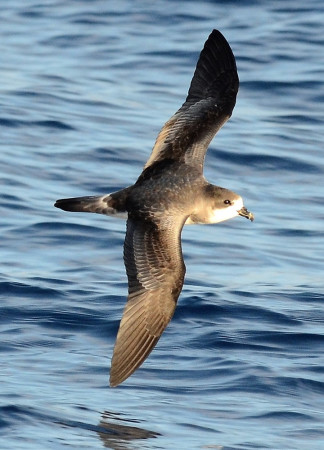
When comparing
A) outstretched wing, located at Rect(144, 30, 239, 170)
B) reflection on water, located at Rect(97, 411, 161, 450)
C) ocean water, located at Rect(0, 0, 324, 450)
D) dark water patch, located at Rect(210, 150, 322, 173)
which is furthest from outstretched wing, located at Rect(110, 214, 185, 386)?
dark water patch, located at Rect(210, 150, 322, 173)

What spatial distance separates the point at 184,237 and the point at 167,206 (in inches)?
130

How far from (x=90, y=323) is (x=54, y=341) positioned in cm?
50

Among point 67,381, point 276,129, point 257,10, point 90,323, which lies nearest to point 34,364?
point 67,381

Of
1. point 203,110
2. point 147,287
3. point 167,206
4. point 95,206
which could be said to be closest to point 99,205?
point 95,206

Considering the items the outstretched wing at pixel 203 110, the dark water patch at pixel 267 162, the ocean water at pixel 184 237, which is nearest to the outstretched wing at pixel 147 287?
the ocean water at pixel 184 237

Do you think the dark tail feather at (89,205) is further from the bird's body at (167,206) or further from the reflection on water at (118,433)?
the reflection on water at (118,433)

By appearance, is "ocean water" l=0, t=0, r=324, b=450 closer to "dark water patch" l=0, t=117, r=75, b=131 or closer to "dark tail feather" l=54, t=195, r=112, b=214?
"dark water patch" l=0, t=117, r=75, b=131

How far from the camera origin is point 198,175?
852cm

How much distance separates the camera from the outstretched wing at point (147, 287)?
7668 millimetres

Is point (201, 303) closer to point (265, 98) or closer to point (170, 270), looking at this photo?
point (170, 270)

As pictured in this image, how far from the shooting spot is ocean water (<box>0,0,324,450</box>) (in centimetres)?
789

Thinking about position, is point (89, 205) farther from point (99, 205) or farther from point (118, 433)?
point (118, 433)

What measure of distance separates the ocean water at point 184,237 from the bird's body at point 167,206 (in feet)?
1.91

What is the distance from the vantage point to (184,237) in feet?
37.5
